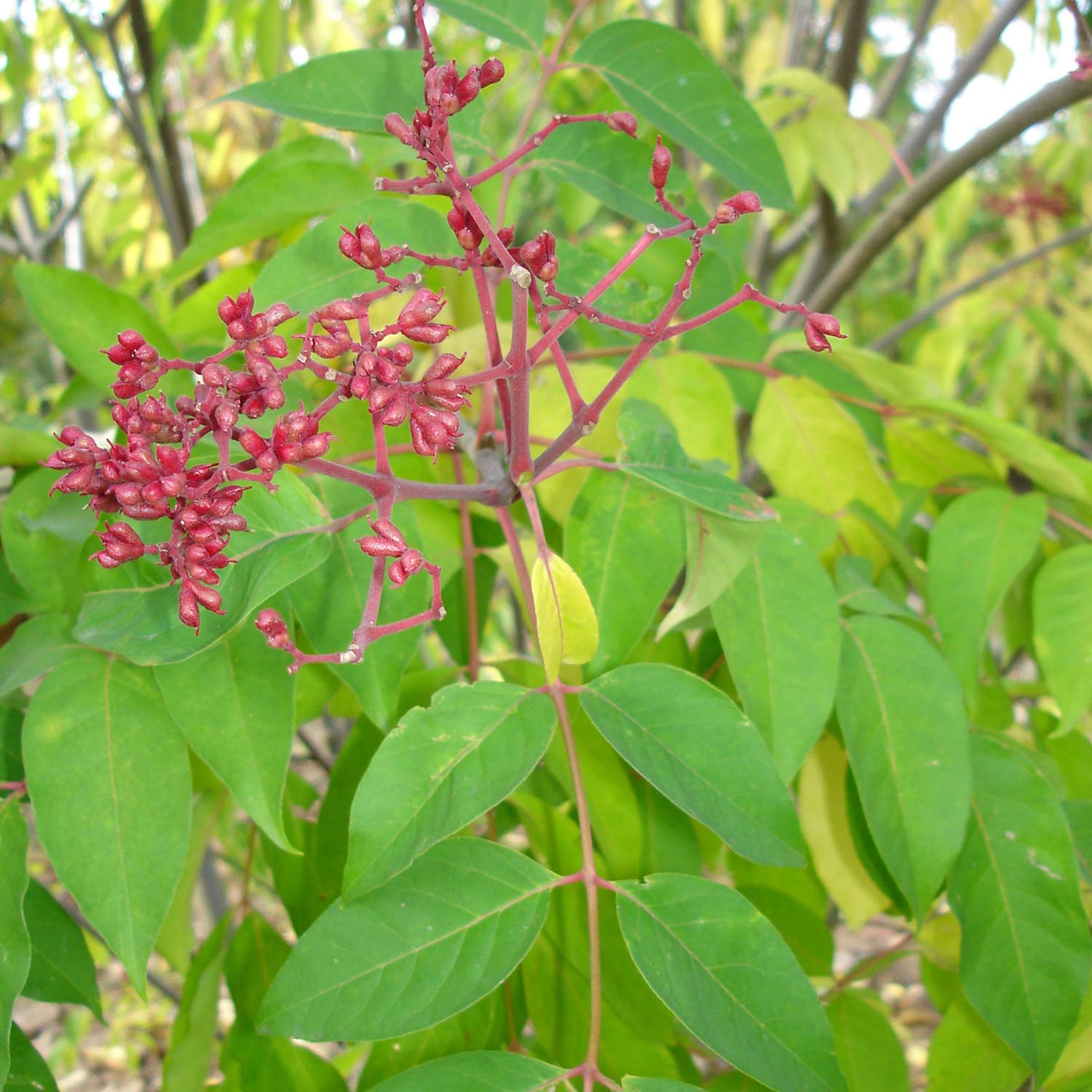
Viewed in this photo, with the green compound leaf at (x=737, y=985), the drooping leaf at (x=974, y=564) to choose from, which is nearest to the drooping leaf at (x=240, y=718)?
the green compound leaf at (x=737, y=985)

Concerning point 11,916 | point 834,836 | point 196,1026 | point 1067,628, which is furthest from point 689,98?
point 196,1026

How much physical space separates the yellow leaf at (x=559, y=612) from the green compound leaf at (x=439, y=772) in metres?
0.04

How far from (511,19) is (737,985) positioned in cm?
75

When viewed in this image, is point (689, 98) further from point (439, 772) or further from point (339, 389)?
point (439, 772)

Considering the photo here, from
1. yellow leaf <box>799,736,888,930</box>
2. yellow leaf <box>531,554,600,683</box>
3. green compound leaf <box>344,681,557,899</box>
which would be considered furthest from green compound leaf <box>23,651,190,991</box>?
yellow leaf <box>799,736,888,930</box>

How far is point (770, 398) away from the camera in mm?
933

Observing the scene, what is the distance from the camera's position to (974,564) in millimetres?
759

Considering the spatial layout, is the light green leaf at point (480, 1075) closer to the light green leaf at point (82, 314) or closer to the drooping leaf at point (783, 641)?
the drooping leaf at point (783, 641)

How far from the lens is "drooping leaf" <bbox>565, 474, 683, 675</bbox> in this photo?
66 centimetres

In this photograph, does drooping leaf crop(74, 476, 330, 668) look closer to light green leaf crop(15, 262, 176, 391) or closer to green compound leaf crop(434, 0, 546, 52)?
light green leaf crop(15, 262, 176, 391)

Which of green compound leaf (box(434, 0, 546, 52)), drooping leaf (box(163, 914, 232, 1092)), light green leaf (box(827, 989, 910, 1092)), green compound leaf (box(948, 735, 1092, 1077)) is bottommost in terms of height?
light green leaf (box(827, 989, 910, 1092))

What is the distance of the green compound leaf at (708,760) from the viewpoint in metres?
0.57

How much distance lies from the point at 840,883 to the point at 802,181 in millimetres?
1022

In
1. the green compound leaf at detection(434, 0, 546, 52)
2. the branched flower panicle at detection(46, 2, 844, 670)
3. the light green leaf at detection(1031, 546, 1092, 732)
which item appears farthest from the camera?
the green compound leaf at detection(434, 0, 546, 52)
